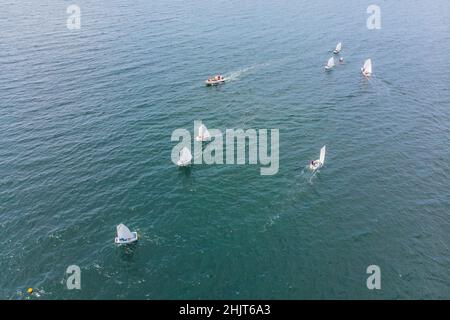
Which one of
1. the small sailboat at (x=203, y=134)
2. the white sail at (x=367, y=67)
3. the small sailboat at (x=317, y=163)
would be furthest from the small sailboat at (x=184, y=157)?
the white sail at (x=367, y=67)

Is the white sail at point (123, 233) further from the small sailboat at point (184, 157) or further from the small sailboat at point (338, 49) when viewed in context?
the small sailboat at point (338, 49)

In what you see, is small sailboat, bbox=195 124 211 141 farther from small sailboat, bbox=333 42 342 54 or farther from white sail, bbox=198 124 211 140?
small sailboat, bbox=333 42 342 54

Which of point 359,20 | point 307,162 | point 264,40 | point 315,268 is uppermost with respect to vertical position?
point 359,20

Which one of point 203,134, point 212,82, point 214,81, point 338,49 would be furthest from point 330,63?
point 203,134
